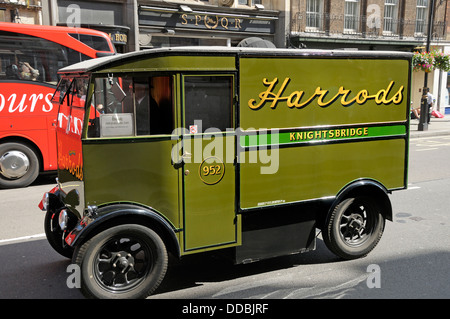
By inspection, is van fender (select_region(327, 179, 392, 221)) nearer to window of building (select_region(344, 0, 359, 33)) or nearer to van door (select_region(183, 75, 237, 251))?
van door (select_region(183, 75, 237, 251))

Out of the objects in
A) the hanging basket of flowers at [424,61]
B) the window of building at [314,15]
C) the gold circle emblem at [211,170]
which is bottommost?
the gold circle emblem at [211,170]

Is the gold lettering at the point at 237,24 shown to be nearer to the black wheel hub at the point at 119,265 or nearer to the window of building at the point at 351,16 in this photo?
the window of building at the point at 351,16

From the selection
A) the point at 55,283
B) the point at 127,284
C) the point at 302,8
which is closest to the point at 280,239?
the point at 127,284

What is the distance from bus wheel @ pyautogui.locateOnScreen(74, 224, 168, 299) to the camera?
163 inches

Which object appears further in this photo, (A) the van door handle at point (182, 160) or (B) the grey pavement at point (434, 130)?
(B) the grey pavement at point (434, 130)

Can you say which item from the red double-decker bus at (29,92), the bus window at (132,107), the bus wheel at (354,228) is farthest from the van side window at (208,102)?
the red double-decker bus at (29,92)

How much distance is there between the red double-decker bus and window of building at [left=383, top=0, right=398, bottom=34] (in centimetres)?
2086

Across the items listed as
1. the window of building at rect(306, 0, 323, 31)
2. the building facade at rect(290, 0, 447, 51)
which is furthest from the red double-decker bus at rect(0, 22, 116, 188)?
the window of building at rect(306, 0, 323, 31)

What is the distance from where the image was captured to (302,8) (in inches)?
910

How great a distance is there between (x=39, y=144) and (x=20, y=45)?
7.27ft

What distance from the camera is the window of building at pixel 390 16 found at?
2600 cm

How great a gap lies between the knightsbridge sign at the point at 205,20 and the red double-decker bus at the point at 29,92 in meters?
8.55

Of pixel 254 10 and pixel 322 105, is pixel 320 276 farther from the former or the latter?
pixel 254 10

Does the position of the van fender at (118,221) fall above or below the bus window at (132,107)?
below
